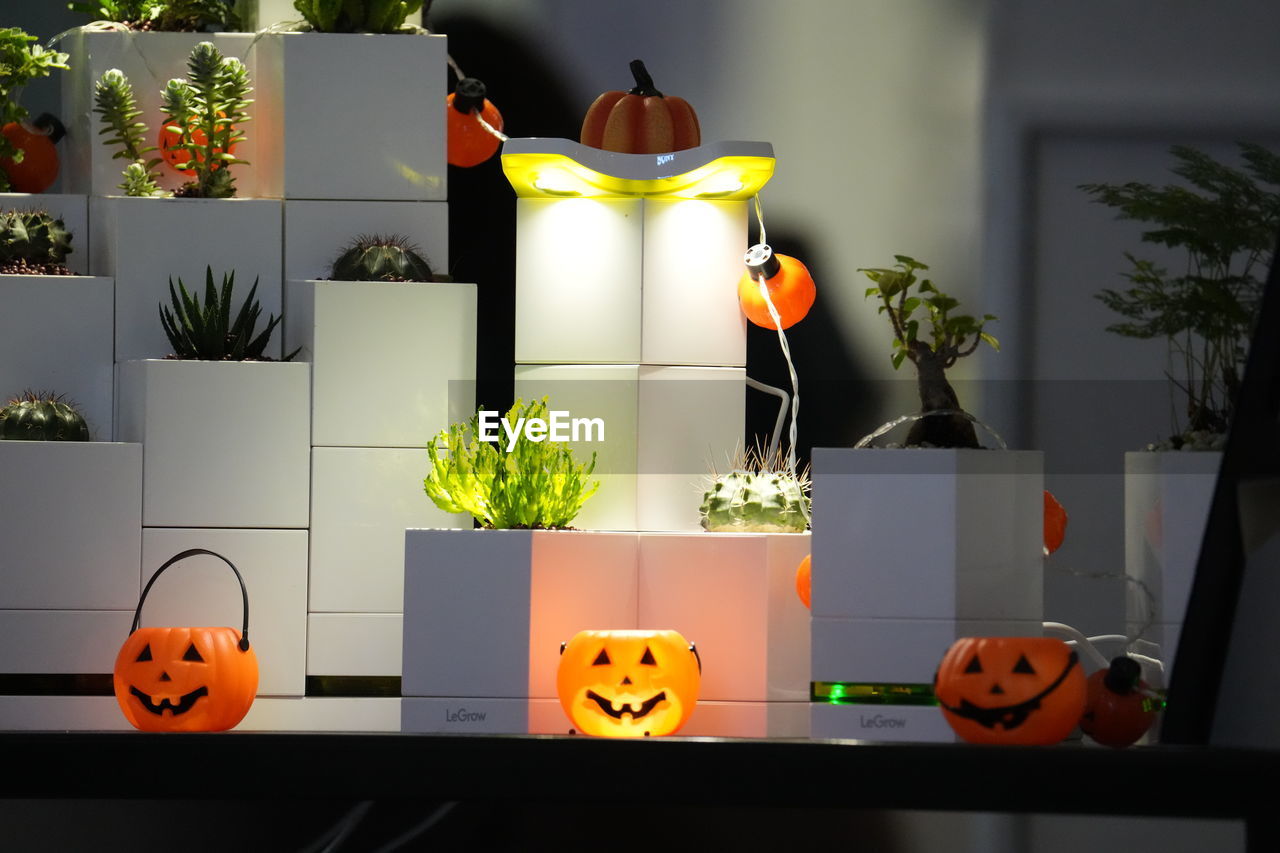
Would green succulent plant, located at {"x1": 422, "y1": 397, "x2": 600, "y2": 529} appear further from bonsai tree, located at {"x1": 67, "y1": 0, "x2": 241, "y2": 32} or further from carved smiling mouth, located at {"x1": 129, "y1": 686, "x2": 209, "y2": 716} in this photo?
bonsai tree, located at {"x1": 67, "y1": 0, "x2": 241, "y2": 32}

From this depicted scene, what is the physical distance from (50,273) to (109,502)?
840 millimetres

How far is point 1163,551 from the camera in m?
2.20

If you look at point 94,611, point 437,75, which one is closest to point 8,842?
point 94,611

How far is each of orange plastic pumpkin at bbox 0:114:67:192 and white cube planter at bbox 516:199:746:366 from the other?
1730 millimetres

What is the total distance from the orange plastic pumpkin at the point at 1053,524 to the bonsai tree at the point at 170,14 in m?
3.25

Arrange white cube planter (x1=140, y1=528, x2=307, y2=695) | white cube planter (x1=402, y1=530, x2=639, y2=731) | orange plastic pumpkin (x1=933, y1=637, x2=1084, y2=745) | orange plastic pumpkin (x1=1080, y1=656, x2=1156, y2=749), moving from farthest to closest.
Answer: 1. white cube planter (x1=140, y1=528, x2=307, y2=695)
2. white cube planter (x1=402, y1=530, x2=639, y2=731)
3. orange plastic pumpkin (x1=933, y1=637, x2=1084, y2=745)
4. orange plastic pumpkin (x1=1080, y1=656, x2=1156, y2=749)

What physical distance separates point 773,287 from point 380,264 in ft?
4.05

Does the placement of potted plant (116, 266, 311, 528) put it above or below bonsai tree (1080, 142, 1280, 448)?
below

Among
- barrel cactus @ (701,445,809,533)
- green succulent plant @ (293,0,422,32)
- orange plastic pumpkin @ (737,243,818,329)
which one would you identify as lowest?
Result: barrel cactus @ (701,445,809,533)

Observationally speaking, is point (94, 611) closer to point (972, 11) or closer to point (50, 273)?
point (50, 273)

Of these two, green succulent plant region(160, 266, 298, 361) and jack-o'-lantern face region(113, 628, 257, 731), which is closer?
jack-o'-lantern face region(113, 628, 257, 731)

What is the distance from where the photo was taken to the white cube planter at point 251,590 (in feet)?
12.2

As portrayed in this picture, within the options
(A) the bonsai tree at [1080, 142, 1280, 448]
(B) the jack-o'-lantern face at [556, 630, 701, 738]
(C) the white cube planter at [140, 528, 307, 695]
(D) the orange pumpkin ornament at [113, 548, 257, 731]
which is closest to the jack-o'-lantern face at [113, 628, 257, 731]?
(D) the orange pumpkin ornament at [113, 548, 257, 731]

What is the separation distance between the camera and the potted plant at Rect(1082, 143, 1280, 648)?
220 centimetres
